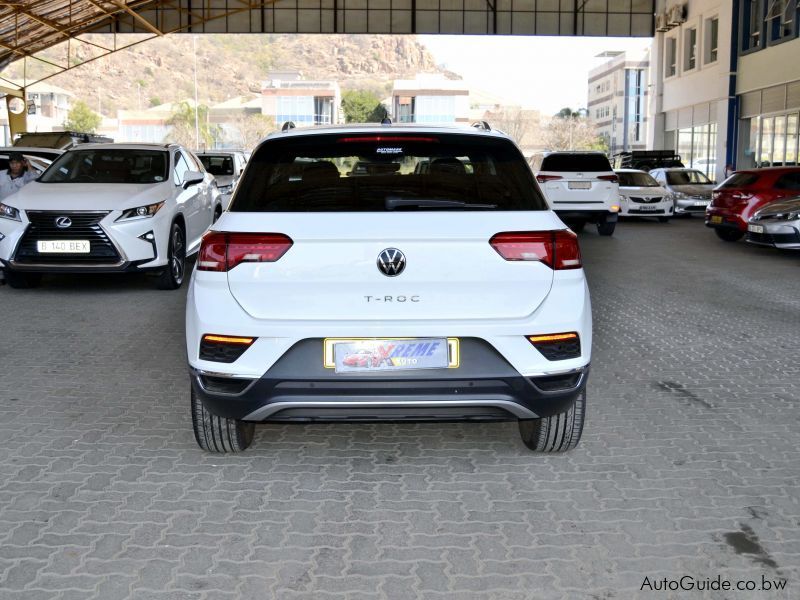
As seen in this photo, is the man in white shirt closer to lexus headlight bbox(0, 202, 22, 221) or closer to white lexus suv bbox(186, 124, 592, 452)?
lexus headlight bbox(0, 202, 22, 221)

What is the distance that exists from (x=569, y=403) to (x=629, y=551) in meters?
0.83

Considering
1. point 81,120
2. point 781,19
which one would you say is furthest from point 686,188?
point 81,120

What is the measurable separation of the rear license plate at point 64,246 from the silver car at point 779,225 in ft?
34.9

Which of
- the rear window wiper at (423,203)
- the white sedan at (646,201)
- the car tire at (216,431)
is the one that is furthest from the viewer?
the white sedan at (646,201)

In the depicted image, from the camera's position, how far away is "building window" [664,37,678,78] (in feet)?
124

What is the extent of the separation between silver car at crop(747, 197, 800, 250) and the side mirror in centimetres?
916

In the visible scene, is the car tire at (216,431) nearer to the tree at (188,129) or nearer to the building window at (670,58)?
the building window at (670,58)

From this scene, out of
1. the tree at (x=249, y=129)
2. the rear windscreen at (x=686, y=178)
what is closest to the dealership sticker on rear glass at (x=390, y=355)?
the rear windscreen at (x=686, y=178)

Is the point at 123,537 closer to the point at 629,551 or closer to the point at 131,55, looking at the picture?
the point at 629,551

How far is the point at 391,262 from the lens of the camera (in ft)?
13.1

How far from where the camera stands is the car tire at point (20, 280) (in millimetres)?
10844

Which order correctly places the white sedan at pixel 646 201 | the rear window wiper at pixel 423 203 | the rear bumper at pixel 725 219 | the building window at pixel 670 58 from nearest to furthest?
the rear window wiper at pixel 423 203 < the rear bumper at pixel 725 219 < the white sedan at pixel 646 201 < the building window at pixel 670 58

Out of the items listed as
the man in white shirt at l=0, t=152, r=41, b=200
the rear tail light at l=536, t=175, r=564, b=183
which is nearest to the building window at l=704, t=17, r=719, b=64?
the rear tail light at l=536, t=175, r=564, b=183

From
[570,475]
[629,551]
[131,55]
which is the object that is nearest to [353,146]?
[570,475]
